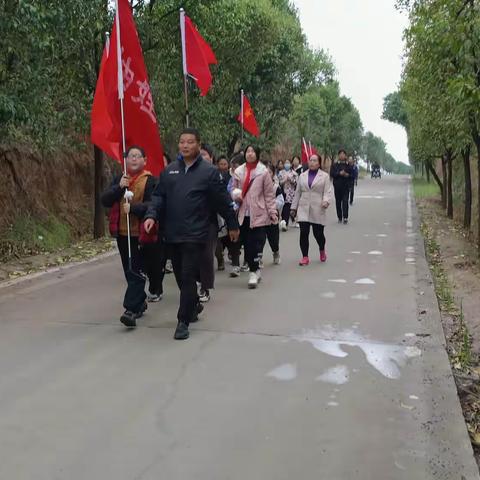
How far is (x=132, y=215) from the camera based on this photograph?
20.8ft

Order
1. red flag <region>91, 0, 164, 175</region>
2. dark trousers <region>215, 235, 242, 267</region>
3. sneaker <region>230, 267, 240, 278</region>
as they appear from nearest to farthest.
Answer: red flag <region>91, 0, 164, 175</region>, sneaker <region>230, 267, 240, 278</region>, dark trousers <region>215, 235, 242, 267</region>

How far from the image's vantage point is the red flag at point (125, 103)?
22.6ft

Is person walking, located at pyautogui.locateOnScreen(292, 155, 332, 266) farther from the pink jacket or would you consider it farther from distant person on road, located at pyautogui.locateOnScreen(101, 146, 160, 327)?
distant person on road, located at pyautogui.locateOnScreen(101, 146, 160, 327)

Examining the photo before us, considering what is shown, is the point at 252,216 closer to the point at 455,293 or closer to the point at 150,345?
the point at 455,293

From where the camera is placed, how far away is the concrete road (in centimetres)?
356

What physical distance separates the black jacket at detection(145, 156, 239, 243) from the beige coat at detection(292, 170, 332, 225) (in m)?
4.28

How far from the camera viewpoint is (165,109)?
1488cm

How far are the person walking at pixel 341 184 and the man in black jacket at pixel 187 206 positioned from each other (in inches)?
429

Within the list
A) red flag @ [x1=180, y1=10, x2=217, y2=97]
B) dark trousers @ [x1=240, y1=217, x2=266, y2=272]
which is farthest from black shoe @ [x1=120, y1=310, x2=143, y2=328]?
red flag @ [x1=180, y1=10, x2=217, y2=97]

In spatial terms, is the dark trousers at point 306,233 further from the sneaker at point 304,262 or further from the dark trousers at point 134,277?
the dark trousers at point 134,277

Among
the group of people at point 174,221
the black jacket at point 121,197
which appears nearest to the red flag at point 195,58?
the group of people at point 174,221

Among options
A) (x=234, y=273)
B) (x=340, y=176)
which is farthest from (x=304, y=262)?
(x=340, y=176)

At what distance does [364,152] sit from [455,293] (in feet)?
322

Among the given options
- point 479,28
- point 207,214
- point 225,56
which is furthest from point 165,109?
point 207,214
